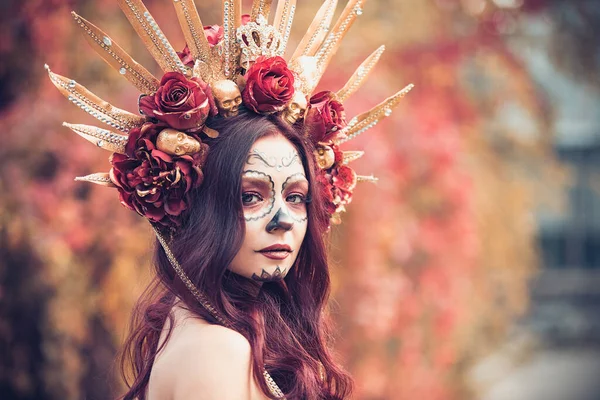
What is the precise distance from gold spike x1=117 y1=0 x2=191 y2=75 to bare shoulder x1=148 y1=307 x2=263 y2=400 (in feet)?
2.56

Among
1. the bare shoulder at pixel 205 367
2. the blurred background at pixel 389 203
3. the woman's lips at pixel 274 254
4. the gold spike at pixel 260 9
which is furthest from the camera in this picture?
the blurred background at pixel 389 203

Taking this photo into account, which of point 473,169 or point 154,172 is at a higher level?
point 473,169

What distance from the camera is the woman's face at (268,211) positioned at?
2584 millimetres

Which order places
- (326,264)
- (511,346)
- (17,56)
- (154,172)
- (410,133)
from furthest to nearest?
(511,346), (410,133), (17,56), (326,264), (154,172)

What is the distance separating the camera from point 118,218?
5758 mm

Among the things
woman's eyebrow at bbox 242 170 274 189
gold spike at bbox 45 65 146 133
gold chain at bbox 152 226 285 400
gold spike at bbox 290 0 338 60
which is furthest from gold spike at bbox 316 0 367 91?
gold chain at bbox 152 226 285 400

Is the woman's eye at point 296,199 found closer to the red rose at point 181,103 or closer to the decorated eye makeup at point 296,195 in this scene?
the decorated eye makeup at point 296,195

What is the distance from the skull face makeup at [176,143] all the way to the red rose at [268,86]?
206 mm

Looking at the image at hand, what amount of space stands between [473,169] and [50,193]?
4.44 meters

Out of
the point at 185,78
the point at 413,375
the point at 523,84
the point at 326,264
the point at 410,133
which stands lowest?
the point at 413,375

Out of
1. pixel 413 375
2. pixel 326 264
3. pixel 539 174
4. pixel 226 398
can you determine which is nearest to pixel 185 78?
pixel 326 264

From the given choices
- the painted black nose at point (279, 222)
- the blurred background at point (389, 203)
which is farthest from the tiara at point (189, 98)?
the blurred background at point (389, 203)

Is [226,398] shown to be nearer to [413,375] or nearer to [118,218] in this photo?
[118,218]

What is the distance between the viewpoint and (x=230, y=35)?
2.73 m
